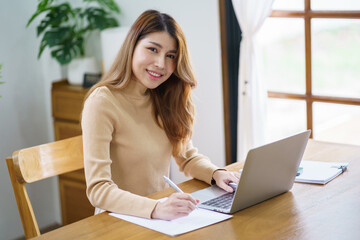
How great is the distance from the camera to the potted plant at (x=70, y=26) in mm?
3299

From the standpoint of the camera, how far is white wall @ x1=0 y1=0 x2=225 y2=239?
300cm

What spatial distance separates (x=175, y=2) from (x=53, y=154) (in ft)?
4.75

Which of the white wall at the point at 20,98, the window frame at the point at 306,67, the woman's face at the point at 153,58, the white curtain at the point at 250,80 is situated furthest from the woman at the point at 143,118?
the white wall at the point at 20,98

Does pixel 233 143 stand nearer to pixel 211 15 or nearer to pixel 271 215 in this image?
pixel 211 15

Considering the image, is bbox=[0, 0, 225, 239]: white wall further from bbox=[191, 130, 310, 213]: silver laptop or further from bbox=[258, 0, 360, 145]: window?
bbox=[191, 130, 310, 213]: silver laptop

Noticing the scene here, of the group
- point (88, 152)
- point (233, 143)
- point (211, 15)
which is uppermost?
point (211, 15)

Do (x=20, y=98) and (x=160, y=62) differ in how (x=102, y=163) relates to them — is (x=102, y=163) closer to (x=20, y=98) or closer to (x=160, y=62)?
(x=160, y=62)

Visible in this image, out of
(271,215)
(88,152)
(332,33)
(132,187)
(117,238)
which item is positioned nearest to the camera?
(117,238)

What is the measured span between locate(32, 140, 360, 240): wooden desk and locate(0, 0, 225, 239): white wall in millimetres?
1325

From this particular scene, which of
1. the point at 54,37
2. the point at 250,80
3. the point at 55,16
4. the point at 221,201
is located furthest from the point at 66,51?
the point at 221,201

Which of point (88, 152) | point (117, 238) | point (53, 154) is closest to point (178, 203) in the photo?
point (117, 238)

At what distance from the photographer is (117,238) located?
1449 millimetres

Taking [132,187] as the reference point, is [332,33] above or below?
above

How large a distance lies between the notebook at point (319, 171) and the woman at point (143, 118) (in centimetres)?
25
